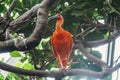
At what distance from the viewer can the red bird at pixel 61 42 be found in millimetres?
1419

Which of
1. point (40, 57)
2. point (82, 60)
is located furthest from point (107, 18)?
point (40, 57)

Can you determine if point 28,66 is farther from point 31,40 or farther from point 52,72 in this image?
point 31,40

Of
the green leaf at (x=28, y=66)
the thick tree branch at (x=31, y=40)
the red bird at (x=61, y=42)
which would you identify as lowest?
the green leaf at (x=28, y=66)

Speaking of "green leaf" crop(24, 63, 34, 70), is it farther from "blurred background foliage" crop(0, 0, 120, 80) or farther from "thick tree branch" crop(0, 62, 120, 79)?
"thick tree branch" crop(0, 62, 120, 79)

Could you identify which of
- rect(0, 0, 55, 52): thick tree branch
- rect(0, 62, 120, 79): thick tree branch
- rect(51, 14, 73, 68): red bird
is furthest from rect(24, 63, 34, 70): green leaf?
rect(0, 0, 55, 52): thick tree branch

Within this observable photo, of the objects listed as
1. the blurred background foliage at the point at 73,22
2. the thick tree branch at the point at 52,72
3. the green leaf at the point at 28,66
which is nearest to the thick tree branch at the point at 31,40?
the thick tree branch at the point at 52,72

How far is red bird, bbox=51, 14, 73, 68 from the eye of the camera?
1.42 m

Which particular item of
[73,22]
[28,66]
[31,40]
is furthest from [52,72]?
[28,66]

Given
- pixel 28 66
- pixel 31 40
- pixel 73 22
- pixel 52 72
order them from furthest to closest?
pixel 28 66
pixel 73 22
pixel 52 72
pixel 31 40

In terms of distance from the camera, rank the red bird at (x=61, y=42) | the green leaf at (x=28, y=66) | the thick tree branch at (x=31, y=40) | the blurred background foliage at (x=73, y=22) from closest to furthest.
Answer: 1. the thick tree branch at (x=31, y=40)
2. the red bird at (x=61, y=42)
3. the blurred background foliage at (x=73, y=22)
4. the green leaf at (x=28, y=66)

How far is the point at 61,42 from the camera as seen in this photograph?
1455mm

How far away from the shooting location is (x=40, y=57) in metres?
2.18

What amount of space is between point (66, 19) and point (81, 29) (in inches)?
13.0

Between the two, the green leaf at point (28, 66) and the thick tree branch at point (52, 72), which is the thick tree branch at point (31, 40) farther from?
the green leaf at point (28, 66)
